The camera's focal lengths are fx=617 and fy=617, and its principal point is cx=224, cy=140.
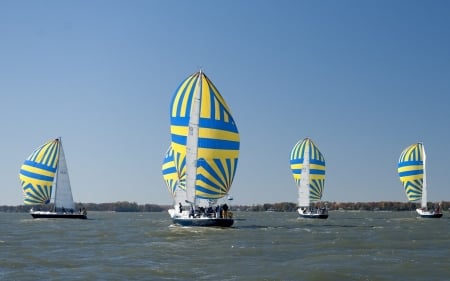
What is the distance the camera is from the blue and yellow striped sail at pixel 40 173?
66.9m

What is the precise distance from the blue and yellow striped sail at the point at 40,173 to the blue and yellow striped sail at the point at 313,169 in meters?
28.7

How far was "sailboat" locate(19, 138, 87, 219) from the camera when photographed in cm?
6594

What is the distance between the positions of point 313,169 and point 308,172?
1609 mm

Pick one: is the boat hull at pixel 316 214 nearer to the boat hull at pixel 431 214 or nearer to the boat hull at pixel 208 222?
the boat hull at pixel 431 214

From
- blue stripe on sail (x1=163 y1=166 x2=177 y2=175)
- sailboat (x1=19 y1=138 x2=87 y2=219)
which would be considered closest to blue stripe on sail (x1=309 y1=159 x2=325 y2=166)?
blue stripe on sail (x1=163 y1=166 x2=177 y2=175)

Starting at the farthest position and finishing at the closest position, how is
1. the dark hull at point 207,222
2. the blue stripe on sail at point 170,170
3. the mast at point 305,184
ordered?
the mast at point 305,184 → the blue stripe on sail at point 170,170 → the dark hull at point 207,222

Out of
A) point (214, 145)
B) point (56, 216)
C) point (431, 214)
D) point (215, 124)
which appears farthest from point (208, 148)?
point (431, 214)

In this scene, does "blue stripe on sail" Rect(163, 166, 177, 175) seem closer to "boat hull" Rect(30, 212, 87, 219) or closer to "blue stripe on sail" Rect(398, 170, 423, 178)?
"boat hull" Rect(30, 212, 87, 219)

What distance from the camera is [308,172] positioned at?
72500 millimetres

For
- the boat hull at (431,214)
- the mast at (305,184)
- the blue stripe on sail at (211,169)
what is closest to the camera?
the blue stripe on sail at (211,169)

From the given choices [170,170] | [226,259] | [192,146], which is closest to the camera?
[226,259]

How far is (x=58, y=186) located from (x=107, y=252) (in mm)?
42515

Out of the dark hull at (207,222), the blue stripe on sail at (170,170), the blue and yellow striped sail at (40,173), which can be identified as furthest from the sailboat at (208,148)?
the blue and yellow striped sail at (40,173)

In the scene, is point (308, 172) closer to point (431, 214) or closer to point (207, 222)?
point (431, 214)
